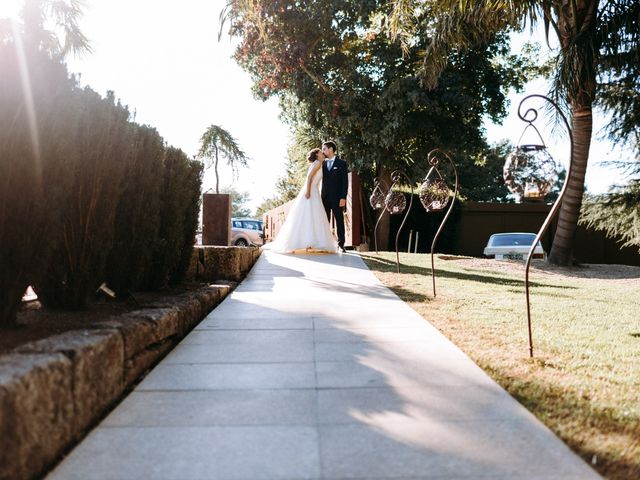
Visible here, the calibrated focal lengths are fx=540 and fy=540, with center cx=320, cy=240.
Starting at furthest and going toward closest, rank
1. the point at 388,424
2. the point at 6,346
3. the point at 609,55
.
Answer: the point at 609,55
the point at 6,346
the point at 388,424

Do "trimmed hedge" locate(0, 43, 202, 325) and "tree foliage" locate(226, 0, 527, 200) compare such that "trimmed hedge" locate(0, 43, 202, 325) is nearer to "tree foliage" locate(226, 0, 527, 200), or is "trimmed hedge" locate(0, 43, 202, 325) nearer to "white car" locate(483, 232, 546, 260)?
"tree foliage" locate(226, 0, 527, 200)

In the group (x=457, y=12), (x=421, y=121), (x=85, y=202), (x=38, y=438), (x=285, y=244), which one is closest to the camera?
(x=38, y=438)

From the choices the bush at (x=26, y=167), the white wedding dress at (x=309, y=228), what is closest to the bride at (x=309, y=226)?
the white wedding dress at (x=309, y=228)

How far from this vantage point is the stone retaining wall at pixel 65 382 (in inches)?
81.7

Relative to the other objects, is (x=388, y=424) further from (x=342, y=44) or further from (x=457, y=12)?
(x=342, y=44)

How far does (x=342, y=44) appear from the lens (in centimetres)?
1814

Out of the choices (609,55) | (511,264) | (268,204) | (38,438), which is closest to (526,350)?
(38,438)

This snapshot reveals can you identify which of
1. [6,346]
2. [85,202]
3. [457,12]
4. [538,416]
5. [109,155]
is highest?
[457,12]

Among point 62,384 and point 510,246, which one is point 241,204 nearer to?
point 510,246

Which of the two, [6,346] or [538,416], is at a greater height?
[6,346]

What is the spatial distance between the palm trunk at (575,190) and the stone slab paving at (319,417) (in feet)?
30.0

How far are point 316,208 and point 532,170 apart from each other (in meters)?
8.46

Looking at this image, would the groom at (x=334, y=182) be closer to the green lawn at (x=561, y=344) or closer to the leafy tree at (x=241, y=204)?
the green lawn at (x=561, y=344)

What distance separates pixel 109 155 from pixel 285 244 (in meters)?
8.90
